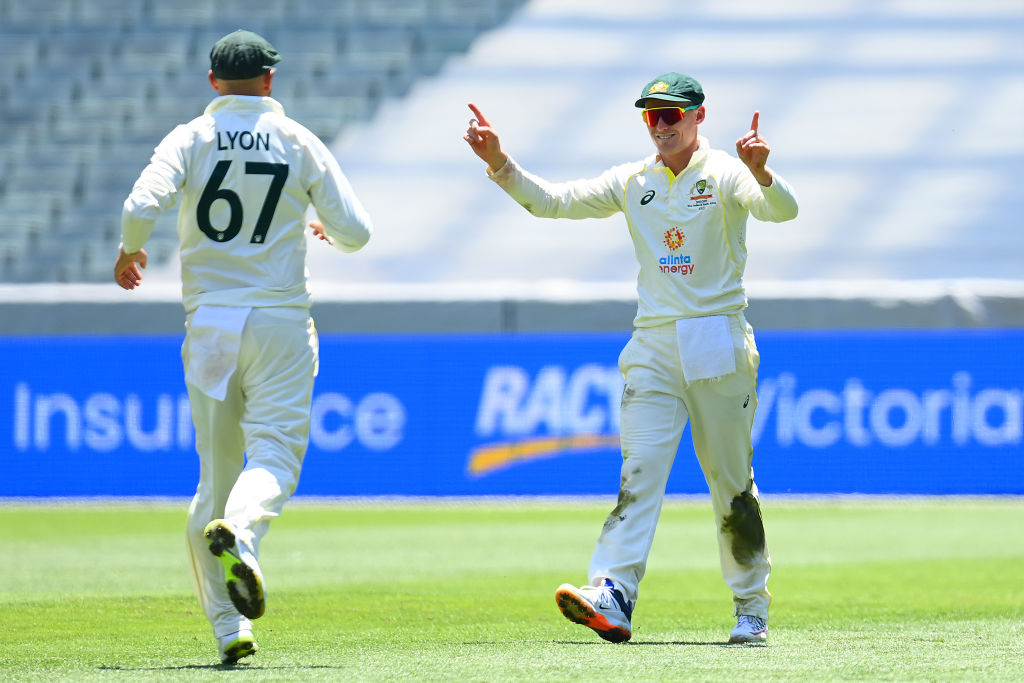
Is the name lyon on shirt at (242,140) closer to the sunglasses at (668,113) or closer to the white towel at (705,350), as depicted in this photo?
the sunglasses at (668,113)

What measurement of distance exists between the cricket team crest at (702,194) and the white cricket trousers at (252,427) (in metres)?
1.34

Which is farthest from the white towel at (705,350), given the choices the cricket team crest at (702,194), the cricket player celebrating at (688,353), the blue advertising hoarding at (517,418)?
the blue advertising hoarding at (517,418)

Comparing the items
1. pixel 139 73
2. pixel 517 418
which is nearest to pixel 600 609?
pixel 517 418

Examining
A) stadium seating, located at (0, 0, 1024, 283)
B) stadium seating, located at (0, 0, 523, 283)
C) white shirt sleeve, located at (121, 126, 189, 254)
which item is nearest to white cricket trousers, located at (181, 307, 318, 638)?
white shirt sleeve, located at (121, 126, 189, 254)

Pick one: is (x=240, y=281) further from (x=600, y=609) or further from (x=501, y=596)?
(x=501, y=596)

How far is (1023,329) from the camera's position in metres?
12.5

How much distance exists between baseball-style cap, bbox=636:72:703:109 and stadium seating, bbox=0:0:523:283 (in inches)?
492

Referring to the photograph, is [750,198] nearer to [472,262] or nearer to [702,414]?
[702,414]

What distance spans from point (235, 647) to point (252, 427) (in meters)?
0.64

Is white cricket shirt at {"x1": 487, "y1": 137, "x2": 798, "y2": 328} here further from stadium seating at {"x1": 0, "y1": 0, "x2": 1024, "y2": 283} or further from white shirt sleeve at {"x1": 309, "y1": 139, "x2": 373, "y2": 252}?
stadium seating at {"x1": 0, "y1": 0, "x2": 1024, "y2": 283}

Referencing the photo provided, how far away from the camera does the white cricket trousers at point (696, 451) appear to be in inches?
198

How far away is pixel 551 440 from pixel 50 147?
8131 mm

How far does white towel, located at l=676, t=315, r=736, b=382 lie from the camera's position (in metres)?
5.00

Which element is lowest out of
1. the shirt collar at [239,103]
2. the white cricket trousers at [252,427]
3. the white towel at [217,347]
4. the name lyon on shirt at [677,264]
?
the white cricket trousers at [252,427]
